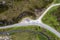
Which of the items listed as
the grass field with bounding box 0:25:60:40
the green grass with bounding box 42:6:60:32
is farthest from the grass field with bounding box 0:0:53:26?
the grass field with bounding box 0:25:60:40

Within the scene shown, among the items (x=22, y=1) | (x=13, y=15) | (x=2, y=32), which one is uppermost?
(x=22, y=1)

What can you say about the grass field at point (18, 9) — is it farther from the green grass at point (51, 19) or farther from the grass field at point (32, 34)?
the grass field at point (32, 34)

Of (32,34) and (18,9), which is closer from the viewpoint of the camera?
(32,34)

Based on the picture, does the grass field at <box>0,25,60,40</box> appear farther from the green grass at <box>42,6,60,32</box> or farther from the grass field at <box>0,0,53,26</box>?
the grass field at <box>0,0,53,26</box>

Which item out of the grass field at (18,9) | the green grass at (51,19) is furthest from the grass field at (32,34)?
the grass field at (18,9)

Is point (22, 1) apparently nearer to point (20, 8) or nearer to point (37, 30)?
point (20, 8)

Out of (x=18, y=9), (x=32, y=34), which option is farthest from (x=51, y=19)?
(x=18, y=9)

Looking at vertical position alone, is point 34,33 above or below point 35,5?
below

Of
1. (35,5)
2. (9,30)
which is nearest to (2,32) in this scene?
(9,30)

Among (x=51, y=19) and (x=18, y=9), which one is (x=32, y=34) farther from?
(x=18, y=9)
